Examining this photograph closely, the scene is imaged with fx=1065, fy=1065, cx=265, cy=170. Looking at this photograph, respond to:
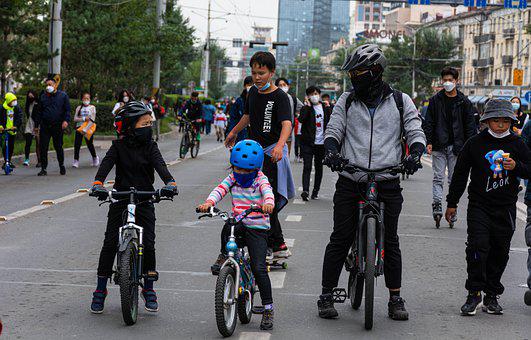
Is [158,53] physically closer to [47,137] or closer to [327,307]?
[47,137]

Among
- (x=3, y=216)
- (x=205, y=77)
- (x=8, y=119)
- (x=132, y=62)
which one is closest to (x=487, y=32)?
(x=205, y=77)

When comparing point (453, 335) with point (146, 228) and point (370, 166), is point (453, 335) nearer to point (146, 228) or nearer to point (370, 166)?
point (370, 166)

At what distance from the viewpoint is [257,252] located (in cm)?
687

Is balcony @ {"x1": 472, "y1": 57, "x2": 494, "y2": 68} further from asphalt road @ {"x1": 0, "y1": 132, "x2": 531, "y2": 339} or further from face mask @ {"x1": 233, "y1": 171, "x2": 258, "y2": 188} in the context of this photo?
face mask @ {"x1": 233, "y1": 171, "x2": 258, "y2": 188}

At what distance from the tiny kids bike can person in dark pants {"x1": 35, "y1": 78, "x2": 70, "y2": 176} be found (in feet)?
46.4

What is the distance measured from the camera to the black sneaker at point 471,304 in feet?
25.0

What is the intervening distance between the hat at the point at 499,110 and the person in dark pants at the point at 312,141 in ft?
28.4

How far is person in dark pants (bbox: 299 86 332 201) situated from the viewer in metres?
16.7

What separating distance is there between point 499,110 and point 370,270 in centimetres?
168

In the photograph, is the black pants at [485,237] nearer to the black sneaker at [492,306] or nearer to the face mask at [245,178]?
the black sneaker at [492,306]

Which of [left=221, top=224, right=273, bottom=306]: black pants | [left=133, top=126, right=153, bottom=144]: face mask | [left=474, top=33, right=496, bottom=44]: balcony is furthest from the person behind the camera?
[left=474, top=33, right=496, bottom=44]: balcony

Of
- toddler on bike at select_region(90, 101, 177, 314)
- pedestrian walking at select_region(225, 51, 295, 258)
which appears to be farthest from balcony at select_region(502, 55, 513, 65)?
toddler on bike at select_region(90, 101, 177, 314)

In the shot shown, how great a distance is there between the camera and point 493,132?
774 centimetres

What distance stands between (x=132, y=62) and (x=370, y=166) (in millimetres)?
39663
